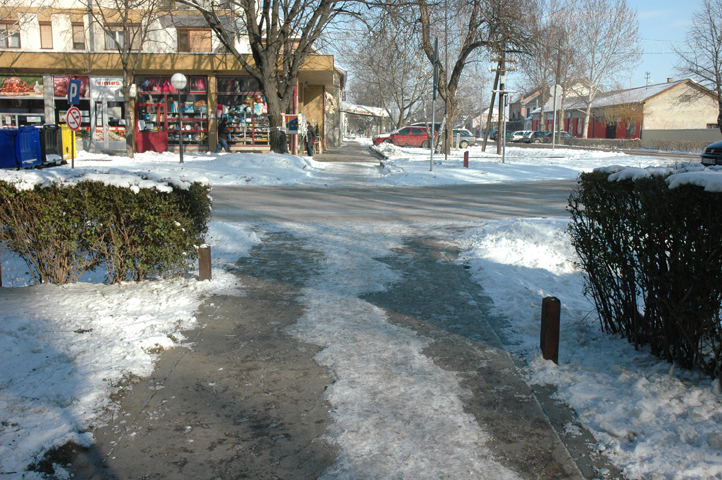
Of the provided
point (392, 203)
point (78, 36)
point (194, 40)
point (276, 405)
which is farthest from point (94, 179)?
point (78, 36)

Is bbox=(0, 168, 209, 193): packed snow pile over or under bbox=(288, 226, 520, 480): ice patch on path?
over

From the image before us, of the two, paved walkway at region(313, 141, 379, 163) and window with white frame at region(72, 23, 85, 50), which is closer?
paved walkway at region(313, 141, 379, 163)

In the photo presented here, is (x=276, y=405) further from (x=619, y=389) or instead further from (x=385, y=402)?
(x=619, y=389)

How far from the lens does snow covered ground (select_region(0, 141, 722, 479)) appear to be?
10.4 feet

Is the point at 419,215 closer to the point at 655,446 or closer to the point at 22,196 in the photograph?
the point at 22,196

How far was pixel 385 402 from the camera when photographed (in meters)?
3.76

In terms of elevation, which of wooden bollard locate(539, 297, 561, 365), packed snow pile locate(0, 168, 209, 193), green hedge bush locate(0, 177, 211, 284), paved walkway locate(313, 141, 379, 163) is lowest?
wooden bollard locate(539, 297, 561, 365)

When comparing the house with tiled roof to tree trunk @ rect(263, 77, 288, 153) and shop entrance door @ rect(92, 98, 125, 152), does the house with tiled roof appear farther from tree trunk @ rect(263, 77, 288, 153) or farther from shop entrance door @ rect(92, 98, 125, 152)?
shop entrance door @ rect(92, 98, 125, 152)

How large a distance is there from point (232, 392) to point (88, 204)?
277 cm

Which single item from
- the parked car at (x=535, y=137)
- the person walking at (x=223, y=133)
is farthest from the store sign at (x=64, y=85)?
the parked car at (x=535, y=137)

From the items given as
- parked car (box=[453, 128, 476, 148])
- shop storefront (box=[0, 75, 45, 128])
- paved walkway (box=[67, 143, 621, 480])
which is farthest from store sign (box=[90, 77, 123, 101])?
paved walkway (box=[67, 143, 621, 480])

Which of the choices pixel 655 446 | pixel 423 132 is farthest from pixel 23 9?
pixel 655 446

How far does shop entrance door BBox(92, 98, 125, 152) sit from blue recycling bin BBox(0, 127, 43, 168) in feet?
38.6

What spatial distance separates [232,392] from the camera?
3918 mm
